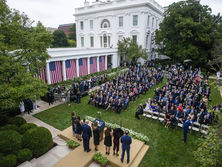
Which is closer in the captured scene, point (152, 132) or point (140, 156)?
point (140, 156)

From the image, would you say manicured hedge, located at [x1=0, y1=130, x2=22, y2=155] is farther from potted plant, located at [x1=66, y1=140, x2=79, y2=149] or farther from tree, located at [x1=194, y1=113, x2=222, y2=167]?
tree, located at [x1=194, y1=113, x2=222, y2=167]

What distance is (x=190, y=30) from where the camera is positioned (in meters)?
23.8

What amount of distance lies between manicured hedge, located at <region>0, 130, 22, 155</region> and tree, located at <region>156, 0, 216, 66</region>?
1024 inches

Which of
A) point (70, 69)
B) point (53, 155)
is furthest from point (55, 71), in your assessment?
point (53, 155)

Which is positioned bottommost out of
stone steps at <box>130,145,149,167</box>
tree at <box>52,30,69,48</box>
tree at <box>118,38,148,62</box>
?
stone steps at <box>130,145,149,167</box>

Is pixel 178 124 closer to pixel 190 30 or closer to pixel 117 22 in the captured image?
pixel 190 30

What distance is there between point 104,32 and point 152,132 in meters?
31.6

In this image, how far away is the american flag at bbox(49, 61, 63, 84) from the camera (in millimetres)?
17997

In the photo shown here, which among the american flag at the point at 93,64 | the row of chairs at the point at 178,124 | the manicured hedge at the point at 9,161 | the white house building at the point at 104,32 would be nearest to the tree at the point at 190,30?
Answer: the white house building at the point at 104,32

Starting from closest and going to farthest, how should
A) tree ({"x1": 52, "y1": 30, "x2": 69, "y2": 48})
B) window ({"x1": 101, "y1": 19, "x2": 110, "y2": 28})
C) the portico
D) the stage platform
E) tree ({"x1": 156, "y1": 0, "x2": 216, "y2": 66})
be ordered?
the stage platform < the portico < tree ({"x1": 156, "y1": 0, "x2": 216, "y2": 66}) < window ({"x1": 101, "y1": 19, "x2": 110, "y2": 28}) < tree ({"x1": 52, "y1": 30, "x2": 69, "y2": 48})

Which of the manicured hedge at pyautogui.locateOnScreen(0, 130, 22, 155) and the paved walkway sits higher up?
the manicured hedge at pyautogui.locateOnScreen(0, 130, 22, 155)

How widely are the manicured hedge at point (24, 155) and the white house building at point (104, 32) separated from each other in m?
12.5

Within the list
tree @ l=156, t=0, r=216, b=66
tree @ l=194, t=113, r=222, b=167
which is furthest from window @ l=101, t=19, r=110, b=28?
tree @ l=194, t=113, r=222, b=167

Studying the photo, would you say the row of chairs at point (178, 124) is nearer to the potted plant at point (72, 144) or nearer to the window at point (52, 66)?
the potted plant at point (72, 144)
